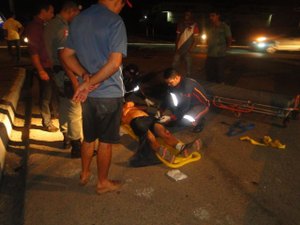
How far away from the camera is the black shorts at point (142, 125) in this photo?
430cm

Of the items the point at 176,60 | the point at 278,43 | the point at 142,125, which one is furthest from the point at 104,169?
the point at 278,43

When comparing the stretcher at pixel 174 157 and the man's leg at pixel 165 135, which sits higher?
the man's leg at pixel 165 135

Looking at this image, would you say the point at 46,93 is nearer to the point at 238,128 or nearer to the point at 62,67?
the point at 62,67

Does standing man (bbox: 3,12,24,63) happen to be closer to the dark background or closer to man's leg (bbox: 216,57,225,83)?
man's leg (bbox: 216,57,225,83)

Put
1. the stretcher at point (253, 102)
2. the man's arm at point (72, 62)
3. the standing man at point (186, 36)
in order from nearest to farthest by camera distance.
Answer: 1. the man's arm at point (72, 62)
2. the stretcher at point (253, 102)
3. the standing man at point (186, 36)

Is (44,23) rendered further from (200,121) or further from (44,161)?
(200,121)

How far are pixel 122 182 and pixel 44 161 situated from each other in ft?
3.98

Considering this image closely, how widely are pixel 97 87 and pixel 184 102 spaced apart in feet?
7.57

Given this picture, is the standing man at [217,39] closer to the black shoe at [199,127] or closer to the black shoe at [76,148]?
the black shoe at [199,127]

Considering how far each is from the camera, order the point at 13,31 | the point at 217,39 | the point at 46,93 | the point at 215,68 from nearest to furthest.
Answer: the point at 46,93
the point at 217,39
the point at 215,68
the point at 13,31

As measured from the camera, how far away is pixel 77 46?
2.78m

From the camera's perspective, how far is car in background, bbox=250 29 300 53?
44.9 feet

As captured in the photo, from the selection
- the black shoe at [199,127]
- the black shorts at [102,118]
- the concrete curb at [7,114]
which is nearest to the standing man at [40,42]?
the concrete curb at [7,114]

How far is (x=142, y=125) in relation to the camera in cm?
434
